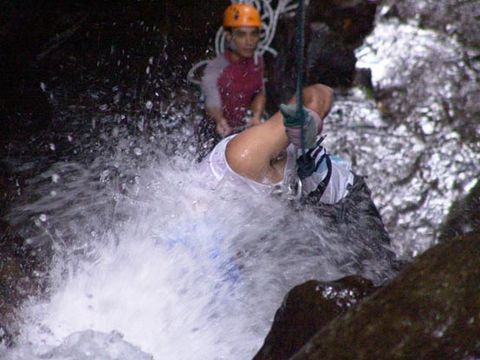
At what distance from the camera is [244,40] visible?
5.63 meters

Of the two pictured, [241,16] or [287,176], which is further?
[241,16]

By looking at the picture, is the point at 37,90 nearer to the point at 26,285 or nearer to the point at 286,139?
the point at 26,285

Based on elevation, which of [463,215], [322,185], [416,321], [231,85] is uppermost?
[416,321]

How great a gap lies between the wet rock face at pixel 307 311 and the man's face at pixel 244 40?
3.33 metres

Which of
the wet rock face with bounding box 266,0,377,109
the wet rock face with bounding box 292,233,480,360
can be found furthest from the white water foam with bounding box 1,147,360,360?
the wet rock face with bounding box 266,0,377,109

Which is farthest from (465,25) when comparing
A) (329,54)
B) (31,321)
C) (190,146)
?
(31,321)

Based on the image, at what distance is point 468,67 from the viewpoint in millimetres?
6223

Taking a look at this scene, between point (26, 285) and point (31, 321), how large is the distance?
0.48 meters

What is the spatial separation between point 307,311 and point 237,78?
3373 mm

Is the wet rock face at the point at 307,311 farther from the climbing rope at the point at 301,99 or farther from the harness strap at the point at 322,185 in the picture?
the harness strap at the point at 322,185

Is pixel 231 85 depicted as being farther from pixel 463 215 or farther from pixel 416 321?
pixel 416 321

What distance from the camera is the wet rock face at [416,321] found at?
212 cm

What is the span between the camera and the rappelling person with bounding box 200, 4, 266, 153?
554cm

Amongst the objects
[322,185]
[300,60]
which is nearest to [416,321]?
[300,60]
